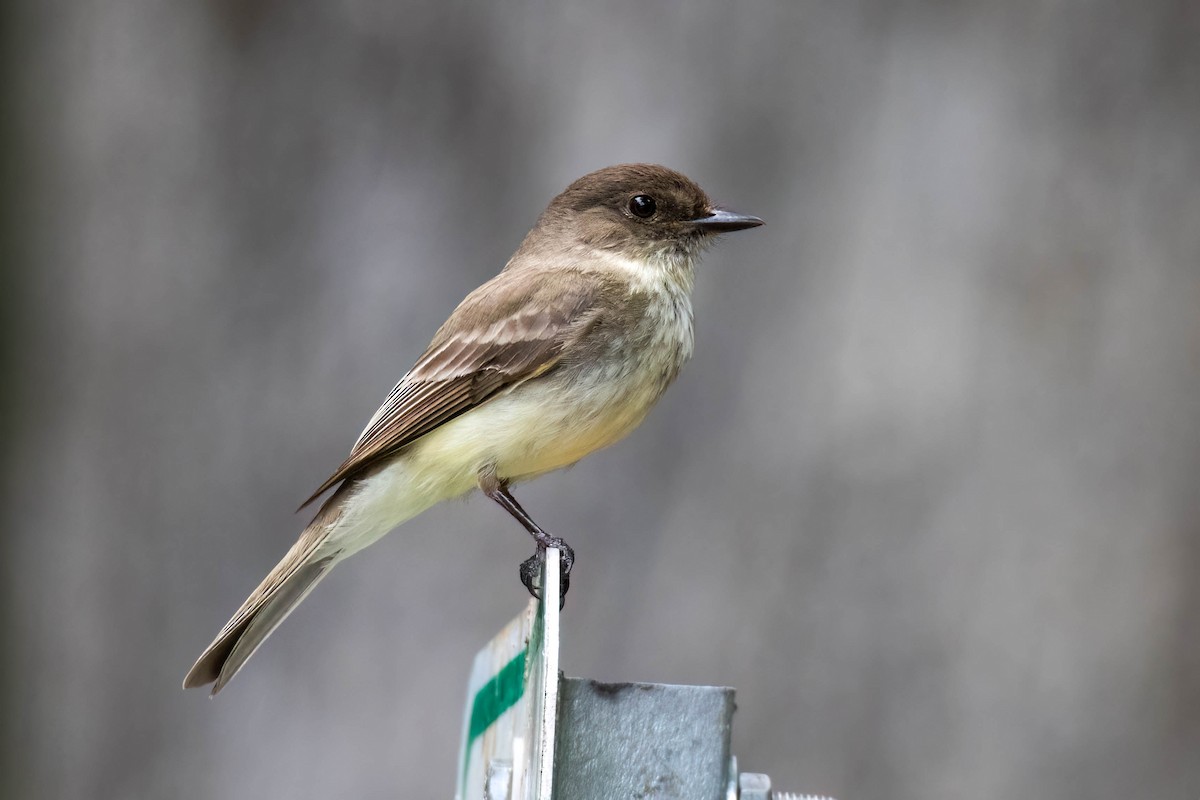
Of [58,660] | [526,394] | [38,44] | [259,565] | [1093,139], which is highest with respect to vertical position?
[38,44]

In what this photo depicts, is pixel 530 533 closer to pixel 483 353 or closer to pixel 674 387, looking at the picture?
pixel 483 353

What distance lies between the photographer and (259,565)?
303 centimetres

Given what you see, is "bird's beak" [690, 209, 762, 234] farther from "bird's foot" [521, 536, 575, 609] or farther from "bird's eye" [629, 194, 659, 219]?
"bird's foot" [521, 536, 575, 609]

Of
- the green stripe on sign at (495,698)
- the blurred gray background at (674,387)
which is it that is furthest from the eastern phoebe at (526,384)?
the green stripe on sign at (495,698)

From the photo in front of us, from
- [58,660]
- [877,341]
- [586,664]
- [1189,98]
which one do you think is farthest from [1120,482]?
[58,660]

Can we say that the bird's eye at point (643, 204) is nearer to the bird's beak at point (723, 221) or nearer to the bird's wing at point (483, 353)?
the bird's beak at point (723, 221)

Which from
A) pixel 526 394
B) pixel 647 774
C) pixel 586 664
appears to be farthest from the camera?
pixel 586 664

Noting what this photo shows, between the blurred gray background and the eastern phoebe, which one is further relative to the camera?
the blurred gray background

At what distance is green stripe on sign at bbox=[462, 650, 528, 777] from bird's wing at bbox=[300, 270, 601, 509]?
2.76 ft

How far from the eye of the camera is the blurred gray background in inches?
116

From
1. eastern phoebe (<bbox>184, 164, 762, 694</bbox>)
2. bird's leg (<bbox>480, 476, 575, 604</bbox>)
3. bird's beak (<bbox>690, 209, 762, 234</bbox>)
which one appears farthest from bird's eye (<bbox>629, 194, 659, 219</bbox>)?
bird's leg (<bbox>480, 476, 575, 604</bbox>)

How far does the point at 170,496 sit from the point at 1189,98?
104 inches

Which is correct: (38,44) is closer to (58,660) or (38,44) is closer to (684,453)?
(58,660)

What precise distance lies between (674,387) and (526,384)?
59cm
